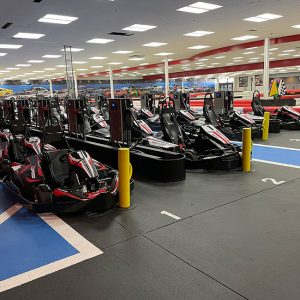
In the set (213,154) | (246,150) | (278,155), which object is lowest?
(278,155)

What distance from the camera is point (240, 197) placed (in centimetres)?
382

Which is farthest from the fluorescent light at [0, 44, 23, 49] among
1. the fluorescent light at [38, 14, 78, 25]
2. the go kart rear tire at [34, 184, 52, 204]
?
the go kart rear tire at [34, 184, 52, 204]

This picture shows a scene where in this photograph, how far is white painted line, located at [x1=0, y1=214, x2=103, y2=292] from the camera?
2.27 meters

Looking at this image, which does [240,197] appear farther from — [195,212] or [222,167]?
[222,167]

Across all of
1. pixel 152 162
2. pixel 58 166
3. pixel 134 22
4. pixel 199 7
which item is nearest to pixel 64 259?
pixel 58 166

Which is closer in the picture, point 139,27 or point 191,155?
point 191,155

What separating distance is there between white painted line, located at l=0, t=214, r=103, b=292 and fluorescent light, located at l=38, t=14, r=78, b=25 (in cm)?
628

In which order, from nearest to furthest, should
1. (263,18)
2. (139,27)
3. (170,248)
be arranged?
(170,248) → (263,18) → (139,27)

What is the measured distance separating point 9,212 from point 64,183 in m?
0.68

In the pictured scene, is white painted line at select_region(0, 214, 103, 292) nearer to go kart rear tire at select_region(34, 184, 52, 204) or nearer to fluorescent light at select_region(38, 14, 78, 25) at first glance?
go kart rear tire at select_region(34, 184, 52, 204)

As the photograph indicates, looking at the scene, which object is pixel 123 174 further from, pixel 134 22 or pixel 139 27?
pixel 139 27

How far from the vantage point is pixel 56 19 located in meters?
8.32

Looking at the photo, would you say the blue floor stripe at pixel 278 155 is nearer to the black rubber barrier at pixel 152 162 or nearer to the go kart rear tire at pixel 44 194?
the black rubber barrier at pixel 152 162

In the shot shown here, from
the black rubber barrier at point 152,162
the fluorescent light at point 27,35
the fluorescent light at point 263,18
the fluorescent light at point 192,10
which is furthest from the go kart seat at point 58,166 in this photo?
the fluorescent light at point 263,18
